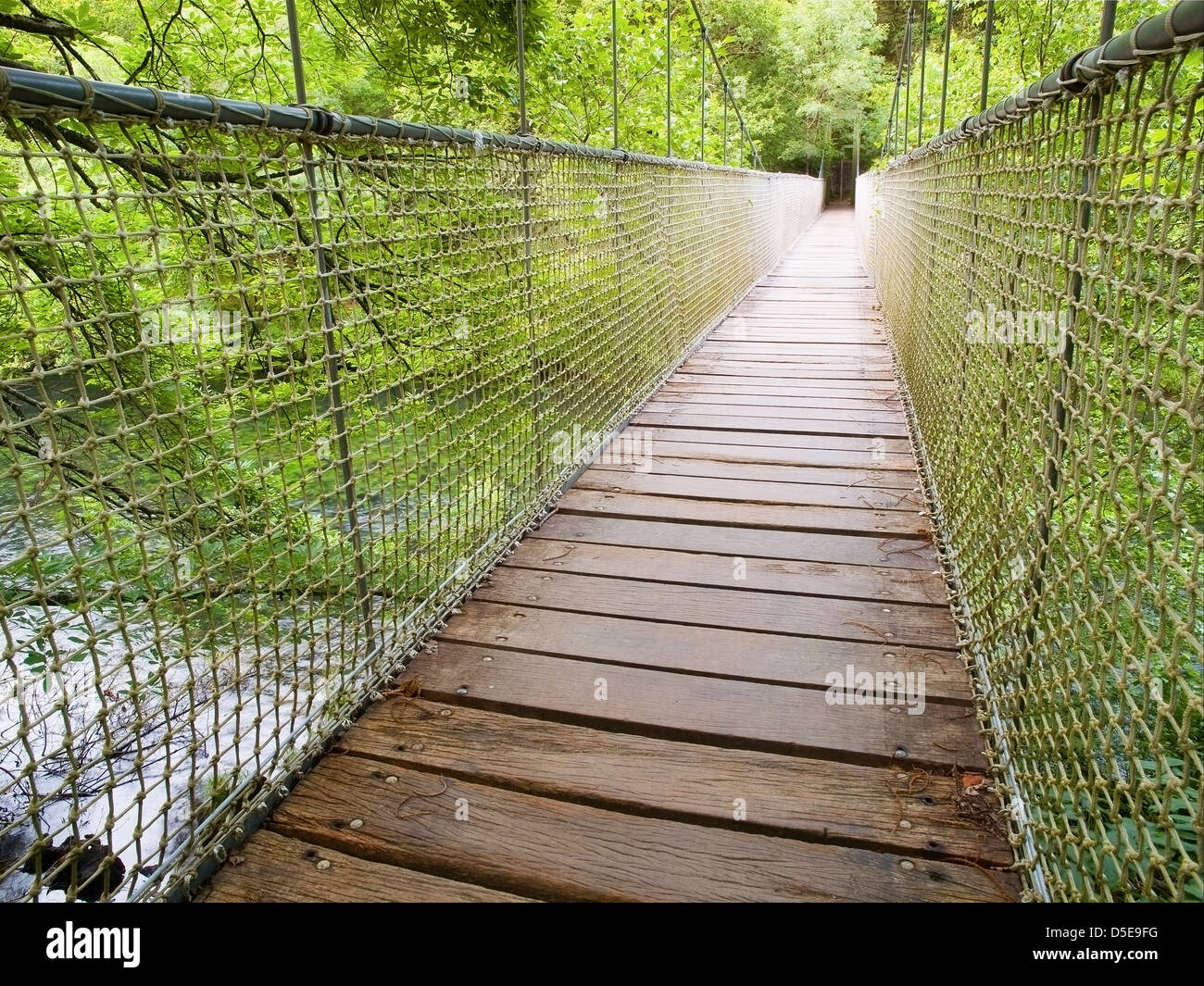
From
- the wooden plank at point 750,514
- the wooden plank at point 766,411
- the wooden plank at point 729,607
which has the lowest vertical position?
the wooden plank at point 729,607

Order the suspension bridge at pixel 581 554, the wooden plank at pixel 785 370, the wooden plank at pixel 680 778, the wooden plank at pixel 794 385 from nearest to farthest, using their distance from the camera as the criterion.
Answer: the suspension bridge at pixel 581 554
the wooden plank at pixel 680 778
the wooden plank at pixel 794 385
the wooden plank at pixel 785 370

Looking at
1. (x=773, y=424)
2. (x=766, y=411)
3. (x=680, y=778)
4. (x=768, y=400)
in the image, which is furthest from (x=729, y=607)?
(x=768, y=400)

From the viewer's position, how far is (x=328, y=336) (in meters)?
1.36

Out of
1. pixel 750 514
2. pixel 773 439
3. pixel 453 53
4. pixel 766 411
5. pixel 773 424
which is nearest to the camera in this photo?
pixel 750 514

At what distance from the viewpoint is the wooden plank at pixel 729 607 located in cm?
179

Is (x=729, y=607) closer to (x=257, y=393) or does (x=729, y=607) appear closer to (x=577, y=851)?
(x=577, y=851)

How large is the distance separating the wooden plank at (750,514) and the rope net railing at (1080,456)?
0.19 metres

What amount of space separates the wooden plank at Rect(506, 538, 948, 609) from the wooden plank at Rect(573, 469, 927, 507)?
1.41 feet

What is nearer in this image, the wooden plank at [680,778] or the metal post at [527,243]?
the wooden plank at [680,778]

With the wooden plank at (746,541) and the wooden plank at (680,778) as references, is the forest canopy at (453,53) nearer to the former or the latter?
the wooden plank at (746,541)

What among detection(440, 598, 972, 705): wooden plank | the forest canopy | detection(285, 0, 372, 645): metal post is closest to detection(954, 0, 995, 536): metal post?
detection(440, 598, 972, 705): wooden plank

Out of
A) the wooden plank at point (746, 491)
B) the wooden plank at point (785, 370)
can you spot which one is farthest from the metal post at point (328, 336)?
the wooden plank at point (785, 370)

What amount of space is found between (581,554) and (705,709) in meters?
0.77
